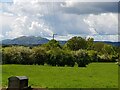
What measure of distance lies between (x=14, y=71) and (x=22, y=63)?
2414mm

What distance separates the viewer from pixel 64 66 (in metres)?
16.0

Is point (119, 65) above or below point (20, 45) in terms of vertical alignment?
below

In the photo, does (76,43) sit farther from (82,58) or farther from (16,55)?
(16,55)

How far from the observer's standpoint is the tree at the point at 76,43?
1971cm

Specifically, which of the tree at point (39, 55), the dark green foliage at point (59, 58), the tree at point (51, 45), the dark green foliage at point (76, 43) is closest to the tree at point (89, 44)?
the dark green foliage at point (76, 43)

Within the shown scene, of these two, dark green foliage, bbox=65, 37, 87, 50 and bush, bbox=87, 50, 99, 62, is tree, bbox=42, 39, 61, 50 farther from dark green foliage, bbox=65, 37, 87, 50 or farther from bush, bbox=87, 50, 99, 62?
bush, bbox=87, 50, 99, 62

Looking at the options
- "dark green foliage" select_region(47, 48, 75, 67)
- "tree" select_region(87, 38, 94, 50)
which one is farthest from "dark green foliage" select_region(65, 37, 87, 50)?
"dark green foliage" select_region(47, 48, 75, 67)

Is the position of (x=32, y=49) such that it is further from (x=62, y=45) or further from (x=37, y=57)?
(x=62, y=45)

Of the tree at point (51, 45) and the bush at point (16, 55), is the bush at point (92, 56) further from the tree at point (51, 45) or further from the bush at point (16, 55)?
the bush at point (16, 55)

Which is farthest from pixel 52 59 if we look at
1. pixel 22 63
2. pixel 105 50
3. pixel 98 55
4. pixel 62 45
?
pixel 105 50

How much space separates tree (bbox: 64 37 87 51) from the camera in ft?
64.7

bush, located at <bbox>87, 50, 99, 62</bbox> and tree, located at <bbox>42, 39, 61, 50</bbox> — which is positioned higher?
tree, located at <bbox>42, 39, 61, 50</bbox>

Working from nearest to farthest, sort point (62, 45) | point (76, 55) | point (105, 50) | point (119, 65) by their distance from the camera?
point (119, 65) → point (76, 55) → point (62, 45) → point (105, 50)

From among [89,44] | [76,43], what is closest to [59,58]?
[76,43]
